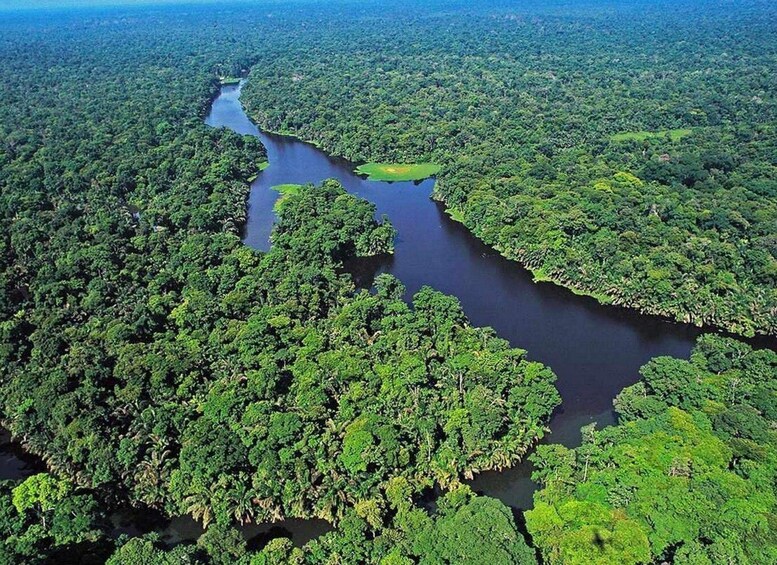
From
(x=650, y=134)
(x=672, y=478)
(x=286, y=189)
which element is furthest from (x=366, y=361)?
(x=650, y=134)

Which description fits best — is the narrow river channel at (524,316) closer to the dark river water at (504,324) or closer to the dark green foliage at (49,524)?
the dark river water at (504,324)

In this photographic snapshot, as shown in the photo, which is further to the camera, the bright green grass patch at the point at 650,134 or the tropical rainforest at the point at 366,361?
the bright green grass patch at the point at 650,134

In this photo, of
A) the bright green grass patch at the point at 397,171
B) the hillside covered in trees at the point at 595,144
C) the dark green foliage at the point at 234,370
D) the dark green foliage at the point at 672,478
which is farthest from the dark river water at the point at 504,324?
the bright green grass patch at the point at 397,171

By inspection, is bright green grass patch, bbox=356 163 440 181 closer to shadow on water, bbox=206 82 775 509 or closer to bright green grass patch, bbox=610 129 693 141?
shadow on water, bbox=206 82 775 509

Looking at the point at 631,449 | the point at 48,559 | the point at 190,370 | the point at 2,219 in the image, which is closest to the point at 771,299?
the point at 631,449

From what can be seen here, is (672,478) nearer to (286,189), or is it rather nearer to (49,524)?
(49,524)
